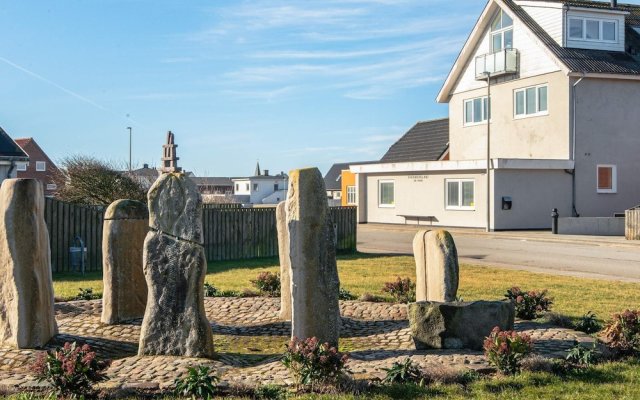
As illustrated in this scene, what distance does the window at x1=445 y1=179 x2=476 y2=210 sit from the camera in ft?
115

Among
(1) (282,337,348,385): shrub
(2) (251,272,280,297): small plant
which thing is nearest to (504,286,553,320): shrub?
(2) (251,272,280,297): small plant

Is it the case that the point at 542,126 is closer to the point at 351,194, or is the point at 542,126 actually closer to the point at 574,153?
the point at 574,153

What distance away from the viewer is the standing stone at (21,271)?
29.0ft

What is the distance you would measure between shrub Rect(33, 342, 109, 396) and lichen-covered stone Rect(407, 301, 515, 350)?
12.5ft

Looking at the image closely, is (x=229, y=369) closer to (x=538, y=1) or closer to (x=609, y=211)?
(x=609, y=211)

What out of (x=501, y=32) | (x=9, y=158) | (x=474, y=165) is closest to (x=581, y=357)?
(x=474, y=165)

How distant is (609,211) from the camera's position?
3478 centimetres

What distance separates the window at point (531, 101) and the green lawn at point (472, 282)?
17581 mm

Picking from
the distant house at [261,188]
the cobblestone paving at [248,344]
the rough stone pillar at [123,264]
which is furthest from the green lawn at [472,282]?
the distant house at [261,188]

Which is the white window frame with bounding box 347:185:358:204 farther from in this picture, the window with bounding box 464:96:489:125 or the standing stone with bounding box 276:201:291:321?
the standing stone with bounding box 276:201:291:321

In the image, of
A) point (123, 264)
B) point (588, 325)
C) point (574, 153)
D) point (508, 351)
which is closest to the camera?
point (508, 351)

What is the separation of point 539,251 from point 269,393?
18.6 metres

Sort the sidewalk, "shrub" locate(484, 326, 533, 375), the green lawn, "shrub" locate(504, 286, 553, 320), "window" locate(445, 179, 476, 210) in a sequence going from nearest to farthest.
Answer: "shrub" locate(484, 326, 533, 375)
"shrub" locate(504, 286, 553, 320)
the green lawn
the sidewalk
"window" locate(445, 179, 476, 210)

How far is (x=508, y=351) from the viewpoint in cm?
760
